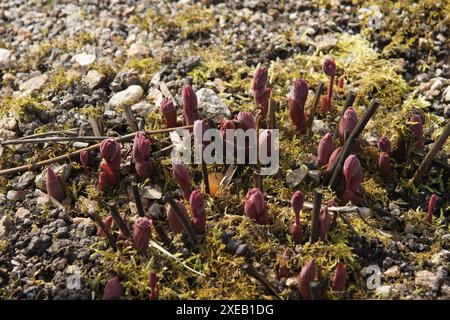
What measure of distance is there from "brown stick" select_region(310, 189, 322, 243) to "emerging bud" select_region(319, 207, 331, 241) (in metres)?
0.03

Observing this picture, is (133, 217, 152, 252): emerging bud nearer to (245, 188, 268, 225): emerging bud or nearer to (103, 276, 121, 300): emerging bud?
(103, 276, 121, 300): emerging bud

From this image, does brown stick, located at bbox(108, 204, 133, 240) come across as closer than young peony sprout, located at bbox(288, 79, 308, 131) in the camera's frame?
Yes

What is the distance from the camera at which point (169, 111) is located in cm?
368

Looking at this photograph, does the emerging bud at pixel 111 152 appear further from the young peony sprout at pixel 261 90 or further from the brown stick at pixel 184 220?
the young peony sprout at pixel 261 90

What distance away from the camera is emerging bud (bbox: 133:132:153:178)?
340cm

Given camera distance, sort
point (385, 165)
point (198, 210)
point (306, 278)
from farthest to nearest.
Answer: point (385, 165) → point (198, 210) → point (306, 278)

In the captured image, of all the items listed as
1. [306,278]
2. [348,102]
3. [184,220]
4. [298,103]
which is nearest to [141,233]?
[184,220]

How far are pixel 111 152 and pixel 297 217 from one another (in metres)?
1.04

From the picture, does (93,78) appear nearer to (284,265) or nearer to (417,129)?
(284,265)

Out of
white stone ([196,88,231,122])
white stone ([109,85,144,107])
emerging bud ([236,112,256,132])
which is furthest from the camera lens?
white stone ([109,85,144,107])

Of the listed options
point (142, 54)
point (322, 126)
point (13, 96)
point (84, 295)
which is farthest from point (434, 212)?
point (13, 96)

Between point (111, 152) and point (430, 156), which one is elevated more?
point (111, 152)

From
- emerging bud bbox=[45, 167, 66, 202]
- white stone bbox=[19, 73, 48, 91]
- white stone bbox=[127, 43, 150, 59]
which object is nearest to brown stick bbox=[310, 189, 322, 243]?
emerging bud bbox=[45, 167, 66, 202]

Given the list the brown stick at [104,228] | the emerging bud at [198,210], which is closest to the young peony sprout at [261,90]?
the emerging bud at [198,210]
